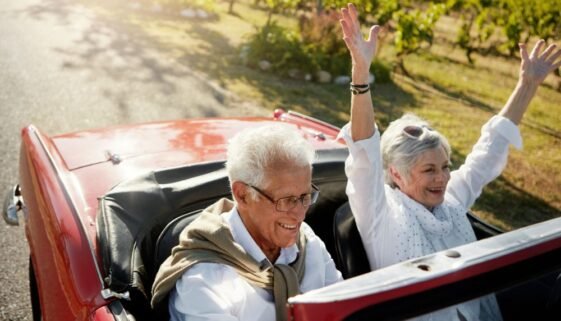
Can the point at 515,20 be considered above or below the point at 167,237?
above

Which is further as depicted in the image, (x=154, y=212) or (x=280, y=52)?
(x=280, y=52)

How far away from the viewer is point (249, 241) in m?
1.93

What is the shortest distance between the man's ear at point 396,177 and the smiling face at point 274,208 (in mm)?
688

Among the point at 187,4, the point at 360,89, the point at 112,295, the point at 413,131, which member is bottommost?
the point at 187,4

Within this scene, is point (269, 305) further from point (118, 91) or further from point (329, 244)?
point (118, 91)

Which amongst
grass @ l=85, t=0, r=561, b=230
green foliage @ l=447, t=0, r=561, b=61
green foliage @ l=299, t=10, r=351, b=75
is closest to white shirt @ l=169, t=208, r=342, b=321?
grass @ l=85, t=0, r=561, b=230

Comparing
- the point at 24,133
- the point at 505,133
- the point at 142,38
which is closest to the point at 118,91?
the point at 142,38

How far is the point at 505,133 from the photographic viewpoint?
2.83m

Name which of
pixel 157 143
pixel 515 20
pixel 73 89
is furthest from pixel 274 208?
pixel 515 20

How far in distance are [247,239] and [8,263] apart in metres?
2.21

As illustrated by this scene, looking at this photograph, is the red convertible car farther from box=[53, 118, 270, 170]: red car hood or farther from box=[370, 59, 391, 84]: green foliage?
box=[370, 59, 391, 84]: green foliage

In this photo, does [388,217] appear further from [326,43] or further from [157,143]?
[326,43]

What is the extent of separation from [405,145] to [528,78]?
0.95 metres

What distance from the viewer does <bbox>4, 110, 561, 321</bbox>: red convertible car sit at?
1.28 m
